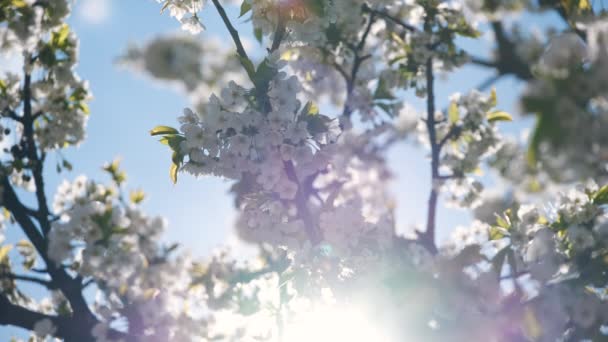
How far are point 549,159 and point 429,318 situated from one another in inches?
46.6

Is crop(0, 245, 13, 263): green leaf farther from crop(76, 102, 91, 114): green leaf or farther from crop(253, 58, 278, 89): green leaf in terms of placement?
crop(253, 58, 278, 89): green leaf

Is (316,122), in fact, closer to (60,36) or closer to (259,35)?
(259,35)

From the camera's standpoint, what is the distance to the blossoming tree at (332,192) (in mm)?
2240

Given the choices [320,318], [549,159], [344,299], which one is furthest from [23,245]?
[549,159]

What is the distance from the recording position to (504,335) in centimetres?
232

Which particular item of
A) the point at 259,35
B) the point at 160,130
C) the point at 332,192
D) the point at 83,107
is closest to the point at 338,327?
the point at 332,192

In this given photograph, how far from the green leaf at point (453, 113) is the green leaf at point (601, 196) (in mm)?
2162

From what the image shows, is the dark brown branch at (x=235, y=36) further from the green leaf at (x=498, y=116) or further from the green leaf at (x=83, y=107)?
the green leaf at (x=498, y=116)

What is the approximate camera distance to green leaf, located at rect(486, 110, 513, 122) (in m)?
5.55

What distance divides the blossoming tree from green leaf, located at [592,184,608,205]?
0.6 inches

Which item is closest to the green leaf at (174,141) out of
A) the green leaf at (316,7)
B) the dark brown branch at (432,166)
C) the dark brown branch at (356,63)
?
the green leaf at (316,7)

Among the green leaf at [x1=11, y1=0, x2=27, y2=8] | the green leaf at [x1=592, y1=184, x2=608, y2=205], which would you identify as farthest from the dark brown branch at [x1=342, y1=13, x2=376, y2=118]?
the green leaf at [x1=11, y1=0, x2=27, y2=8]

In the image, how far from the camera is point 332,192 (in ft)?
10.7

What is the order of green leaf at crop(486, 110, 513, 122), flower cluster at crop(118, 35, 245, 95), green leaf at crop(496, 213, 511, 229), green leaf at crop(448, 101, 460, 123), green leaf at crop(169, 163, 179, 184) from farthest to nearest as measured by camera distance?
flower cluster at crop(118, 35, 245, 95) → green leaf at crop(448, 101, 460, 123) → green leaf at crop(486, 110, 513, 122) → green leaf at crop(496, 213, 511, 229) → green leaf at crop(169, 163, 179, 184)
